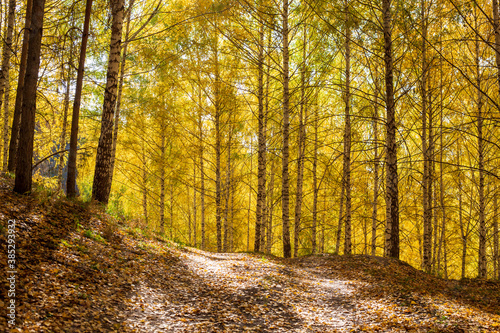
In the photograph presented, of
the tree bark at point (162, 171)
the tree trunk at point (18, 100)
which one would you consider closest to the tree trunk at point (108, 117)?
the tree trunk at point (18, 100)

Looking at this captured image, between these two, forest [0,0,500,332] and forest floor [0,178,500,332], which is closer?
forest floor [0,178,500,332]

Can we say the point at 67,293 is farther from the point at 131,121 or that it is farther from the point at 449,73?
the point at 449,73

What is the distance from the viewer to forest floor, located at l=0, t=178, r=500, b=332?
3549mm

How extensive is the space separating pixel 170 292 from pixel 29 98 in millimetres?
4338

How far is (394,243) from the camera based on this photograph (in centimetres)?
836

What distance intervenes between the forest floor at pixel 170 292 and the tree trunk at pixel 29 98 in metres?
0.48

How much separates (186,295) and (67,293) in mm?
2019

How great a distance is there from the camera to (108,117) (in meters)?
7.37

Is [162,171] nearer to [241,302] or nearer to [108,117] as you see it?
[108,117]

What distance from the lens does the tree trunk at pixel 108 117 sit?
24.1 ft

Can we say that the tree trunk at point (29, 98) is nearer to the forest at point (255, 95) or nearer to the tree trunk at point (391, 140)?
the forest at point (255, 95)

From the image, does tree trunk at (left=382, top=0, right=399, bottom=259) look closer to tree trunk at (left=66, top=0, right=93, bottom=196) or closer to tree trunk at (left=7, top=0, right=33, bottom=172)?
tree trunk at (left=66, top=0, right=93, bottom=196)

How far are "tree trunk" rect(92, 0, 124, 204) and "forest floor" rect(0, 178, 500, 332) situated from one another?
737 millimetres

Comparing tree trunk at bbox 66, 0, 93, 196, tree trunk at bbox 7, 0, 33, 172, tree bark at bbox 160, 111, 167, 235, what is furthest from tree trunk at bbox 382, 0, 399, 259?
tree trunk at bbox 7, 0, 33, 172
